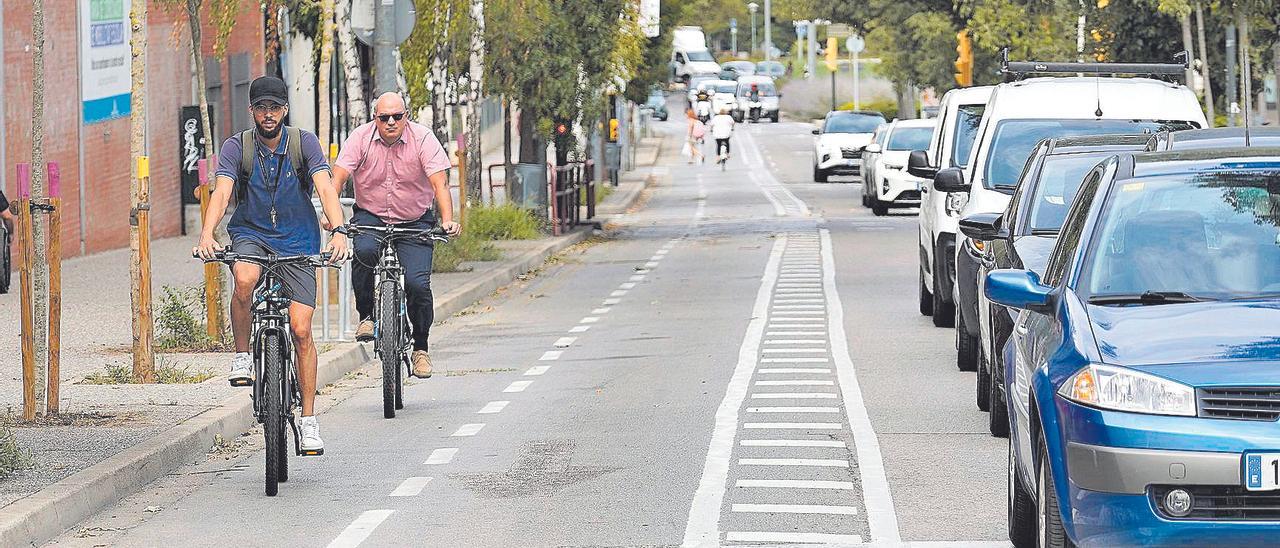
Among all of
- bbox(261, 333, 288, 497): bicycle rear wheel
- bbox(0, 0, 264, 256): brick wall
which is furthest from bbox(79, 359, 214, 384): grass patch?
bbox(0, 0, 264, 256): brick wall

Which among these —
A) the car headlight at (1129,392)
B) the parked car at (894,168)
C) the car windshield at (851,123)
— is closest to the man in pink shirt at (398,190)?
the car headlight at (1129,392)

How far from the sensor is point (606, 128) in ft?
165

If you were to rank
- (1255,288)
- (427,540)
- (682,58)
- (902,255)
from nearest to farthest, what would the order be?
1. (1255,288)
2. (427,540)
3. (902,255)
4. (682,58)

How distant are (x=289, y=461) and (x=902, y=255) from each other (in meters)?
15.8

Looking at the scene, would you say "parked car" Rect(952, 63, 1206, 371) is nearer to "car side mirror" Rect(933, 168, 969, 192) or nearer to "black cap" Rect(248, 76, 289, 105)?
"car side mirror" Rect(933, 168, 969, 192)

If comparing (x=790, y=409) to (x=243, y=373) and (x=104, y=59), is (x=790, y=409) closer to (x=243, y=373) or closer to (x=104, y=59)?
(x=243, y=373)

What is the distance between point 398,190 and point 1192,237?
5.93m

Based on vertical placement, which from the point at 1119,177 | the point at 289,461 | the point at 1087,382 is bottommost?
the point at 289,461

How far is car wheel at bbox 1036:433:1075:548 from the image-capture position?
643cm

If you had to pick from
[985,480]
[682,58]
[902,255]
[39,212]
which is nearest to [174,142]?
[902,255]

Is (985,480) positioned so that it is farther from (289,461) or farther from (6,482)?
(6,482)

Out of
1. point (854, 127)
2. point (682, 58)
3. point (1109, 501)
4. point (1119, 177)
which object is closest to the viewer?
point (1109, 501)

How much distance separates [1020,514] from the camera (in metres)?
7.51

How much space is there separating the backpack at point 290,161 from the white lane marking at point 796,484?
8.02 ft
